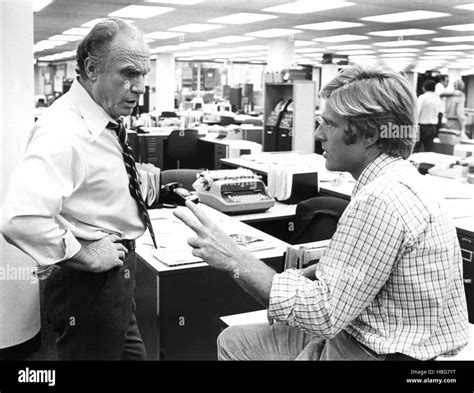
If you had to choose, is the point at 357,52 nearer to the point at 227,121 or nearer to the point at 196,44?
the point at 196,44

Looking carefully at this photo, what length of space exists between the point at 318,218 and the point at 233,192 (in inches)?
23.1

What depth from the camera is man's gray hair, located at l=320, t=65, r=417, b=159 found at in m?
1.25

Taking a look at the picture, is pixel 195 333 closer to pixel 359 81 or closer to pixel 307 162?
pixel 359 81

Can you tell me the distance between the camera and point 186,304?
6.80 ft

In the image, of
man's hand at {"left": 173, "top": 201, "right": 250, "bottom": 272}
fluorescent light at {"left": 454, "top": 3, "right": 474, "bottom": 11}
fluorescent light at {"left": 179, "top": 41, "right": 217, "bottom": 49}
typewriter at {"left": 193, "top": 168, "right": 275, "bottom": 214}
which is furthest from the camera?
fluorescent light at {"left": 179, "top": 41, "right": 217, "bottom": 49}

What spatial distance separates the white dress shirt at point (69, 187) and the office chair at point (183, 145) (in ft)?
17.7

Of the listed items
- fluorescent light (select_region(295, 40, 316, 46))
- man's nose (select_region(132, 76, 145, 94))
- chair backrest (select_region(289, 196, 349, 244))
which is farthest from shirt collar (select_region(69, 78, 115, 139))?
fluorescent light (select_region(295, 40, 316, 46))

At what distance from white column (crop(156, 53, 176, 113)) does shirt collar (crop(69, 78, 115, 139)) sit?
12.9 meters

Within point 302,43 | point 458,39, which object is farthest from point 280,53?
point 458,39

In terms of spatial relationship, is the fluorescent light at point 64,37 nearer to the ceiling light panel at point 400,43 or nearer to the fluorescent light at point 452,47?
the ceiling light panel at point 400,43

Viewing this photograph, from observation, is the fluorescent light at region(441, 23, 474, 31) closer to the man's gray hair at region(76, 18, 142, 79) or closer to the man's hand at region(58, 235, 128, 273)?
the man's gray hair at region(76, 18, 142, 79)

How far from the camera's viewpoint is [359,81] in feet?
4.19

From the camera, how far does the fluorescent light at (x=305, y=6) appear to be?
6250mm
